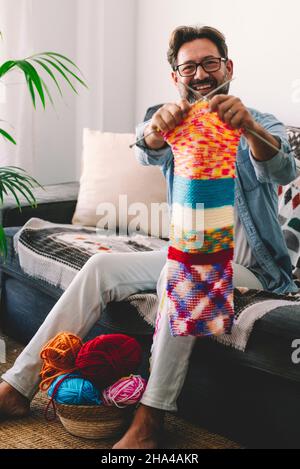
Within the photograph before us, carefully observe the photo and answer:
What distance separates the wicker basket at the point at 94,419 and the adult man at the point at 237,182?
102mm

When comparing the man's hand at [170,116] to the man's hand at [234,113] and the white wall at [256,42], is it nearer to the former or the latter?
the man's hand at [234,113]

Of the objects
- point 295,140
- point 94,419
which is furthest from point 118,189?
point 94,419

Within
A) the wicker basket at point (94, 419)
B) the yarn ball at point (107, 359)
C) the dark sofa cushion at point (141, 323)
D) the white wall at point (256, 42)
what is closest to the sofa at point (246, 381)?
the dark sofa cushion at point (141, 323)

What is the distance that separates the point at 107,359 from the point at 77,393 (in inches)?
4.7

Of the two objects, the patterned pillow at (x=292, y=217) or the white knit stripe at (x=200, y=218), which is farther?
the patterned pillow at (x=292, y=217)

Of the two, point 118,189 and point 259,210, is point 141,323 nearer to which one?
point 259,210

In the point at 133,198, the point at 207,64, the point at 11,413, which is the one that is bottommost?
the point at 11,413

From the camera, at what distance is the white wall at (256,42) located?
2.73m

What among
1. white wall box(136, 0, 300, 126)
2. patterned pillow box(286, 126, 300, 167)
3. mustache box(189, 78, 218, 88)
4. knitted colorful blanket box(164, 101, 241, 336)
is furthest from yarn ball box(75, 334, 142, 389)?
white wall box(136, 0, 300, 126)

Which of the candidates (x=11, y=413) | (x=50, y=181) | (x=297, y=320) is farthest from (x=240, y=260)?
(x=50, y=181)

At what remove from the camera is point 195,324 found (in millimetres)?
1731

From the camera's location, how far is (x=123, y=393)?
6.06ft

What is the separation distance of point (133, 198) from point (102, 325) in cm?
77

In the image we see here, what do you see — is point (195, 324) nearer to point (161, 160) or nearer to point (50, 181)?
point (161, 160)
